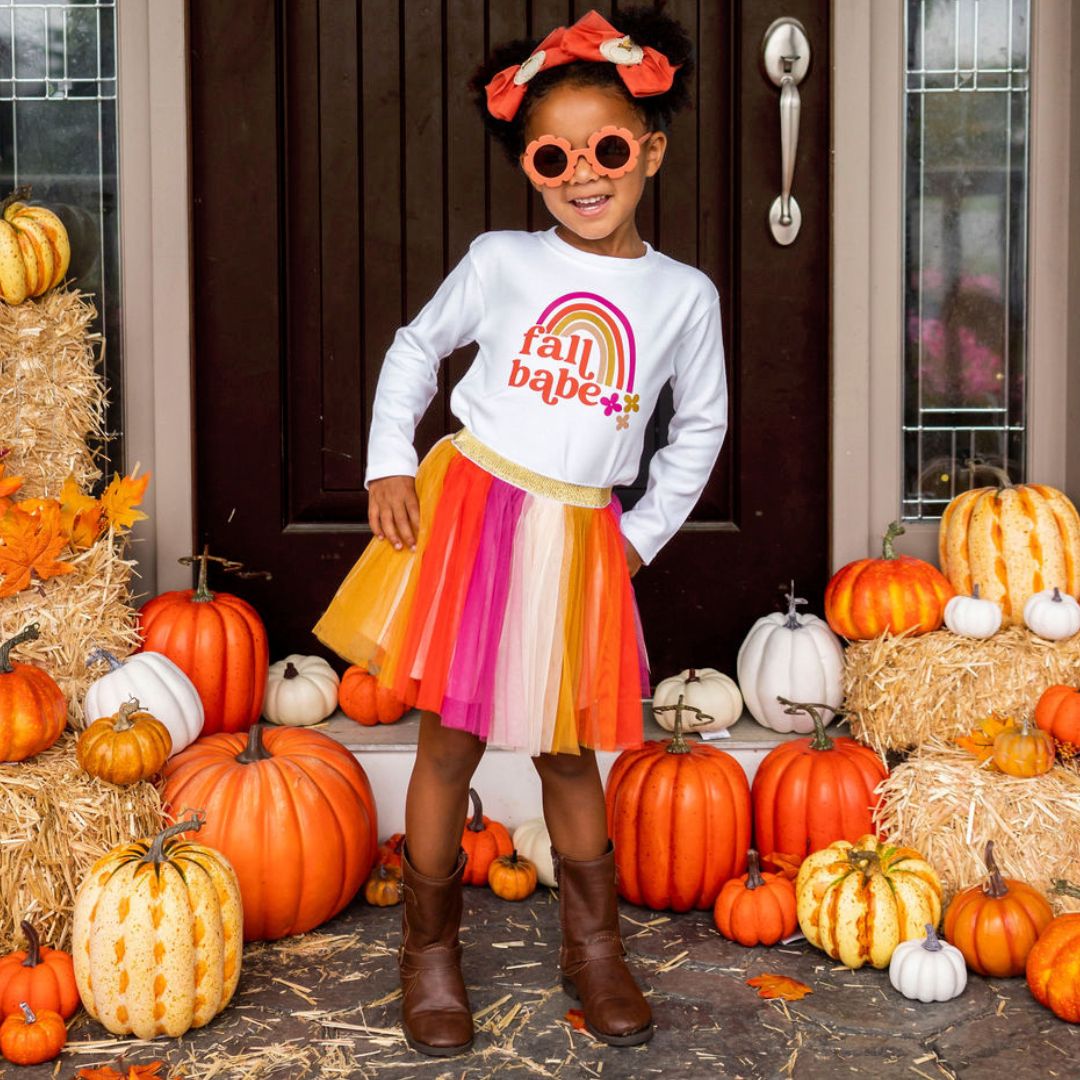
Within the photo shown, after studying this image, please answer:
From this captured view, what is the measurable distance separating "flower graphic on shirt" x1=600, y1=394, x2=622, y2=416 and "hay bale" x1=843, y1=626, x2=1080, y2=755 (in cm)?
117

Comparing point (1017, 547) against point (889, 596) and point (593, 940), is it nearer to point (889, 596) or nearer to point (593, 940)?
point (889, 596)

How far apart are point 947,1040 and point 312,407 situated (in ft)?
7.27

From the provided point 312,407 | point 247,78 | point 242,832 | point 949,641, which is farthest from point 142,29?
point 949,641

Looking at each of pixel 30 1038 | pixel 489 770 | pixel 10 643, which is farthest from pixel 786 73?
pixel 30 1038

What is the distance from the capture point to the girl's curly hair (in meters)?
2.42

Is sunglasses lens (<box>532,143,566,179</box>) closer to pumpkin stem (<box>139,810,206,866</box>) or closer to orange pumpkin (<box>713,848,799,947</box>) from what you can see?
pumpkin stem (<box>139,810,206,866</box>)

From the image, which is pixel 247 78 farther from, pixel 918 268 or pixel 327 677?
pixel 918 268

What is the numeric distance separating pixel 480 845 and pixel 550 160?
1615 millimetres

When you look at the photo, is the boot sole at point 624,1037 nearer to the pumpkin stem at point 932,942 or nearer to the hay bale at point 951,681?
the pumpkin stem at point 932,942

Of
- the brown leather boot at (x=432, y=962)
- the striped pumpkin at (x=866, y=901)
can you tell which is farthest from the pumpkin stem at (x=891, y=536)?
the brown leather boot at (x=432, y=962)

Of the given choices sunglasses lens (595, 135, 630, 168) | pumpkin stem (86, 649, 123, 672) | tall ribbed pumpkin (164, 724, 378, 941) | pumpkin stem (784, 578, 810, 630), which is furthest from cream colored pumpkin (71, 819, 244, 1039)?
pumpkin stem (784, 578, 810, 630)

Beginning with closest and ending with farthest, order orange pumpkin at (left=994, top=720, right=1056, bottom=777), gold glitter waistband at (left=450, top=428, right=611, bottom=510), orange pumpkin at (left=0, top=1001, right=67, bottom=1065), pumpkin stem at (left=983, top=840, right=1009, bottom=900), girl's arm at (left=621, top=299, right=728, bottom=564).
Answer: orange pumpkin at (left=0, top=1001, right=67, bottom=1065), gold glitter waistband at (left=450, top=428, right=611, bottom=510), girl's arm at (left=621, top=299, right=728, bottom=564), pumpkin stem at (left=983, top=840, right=1009, bottom=900), orange pumpkin at (left=994, top=720, right=1056, bottom=777)

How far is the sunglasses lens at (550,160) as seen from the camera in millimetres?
2373

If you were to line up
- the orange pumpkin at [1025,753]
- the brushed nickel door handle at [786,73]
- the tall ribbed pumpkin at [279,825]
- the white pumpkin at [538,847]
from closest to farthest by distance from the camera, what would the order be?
the tall ribbed pumpkin at [279,825] → the orange pumpkin at [1025,753] → the white pumpkin at [538,847] → the brushed nickel door handle at [786,73]
